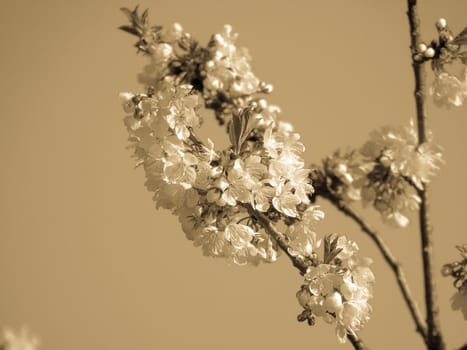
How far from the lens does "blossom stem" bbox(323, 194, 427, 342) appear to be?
3.61 ft

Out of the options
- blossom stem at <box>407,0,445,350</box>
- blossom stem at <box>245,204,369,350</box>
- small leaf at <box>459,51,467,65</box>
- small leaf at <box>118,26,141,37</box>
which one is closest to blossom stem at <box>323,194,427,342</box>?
blossom stem at <box>407,0,445,350</box>

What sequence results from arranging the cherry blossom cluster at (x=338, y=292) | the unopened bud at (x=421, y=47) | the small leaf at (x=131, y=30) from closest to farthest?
1. the cherry blossom cluster at (x=338, y=292)
2. the unopened bud at (x=421, y=47)
3. the small leaf at (x=131, y=30)

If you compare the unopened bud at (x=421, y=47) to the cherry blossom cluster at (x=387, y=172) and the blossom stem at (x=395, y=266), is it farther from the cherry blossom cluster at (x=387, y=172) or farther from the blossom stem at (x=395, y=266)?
the blossom stem at (x=395, y=266)

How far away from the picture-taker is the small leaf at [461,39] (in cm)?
123

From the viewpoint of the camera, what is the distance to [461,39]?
48.8 inches

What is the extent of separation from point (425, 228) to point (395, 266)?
0.36 ft

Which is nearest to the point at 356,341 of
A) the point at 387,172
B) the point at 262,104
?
the point at 387,172

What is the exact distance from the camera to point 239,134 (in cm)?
105

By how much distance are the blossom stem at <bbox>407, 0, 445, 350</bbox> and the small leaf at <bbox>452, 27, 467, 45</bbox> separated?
103mm

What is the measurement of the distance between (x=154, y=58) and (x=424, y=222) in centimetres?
81

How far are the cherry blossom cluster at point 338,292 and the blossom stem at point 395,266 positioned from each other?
0.10 metres

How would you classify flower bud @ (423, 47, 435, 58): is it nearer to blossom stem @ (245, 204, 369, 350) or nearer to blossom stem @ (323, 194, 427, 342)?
blossom stem @ (323, 194, 427, 342)

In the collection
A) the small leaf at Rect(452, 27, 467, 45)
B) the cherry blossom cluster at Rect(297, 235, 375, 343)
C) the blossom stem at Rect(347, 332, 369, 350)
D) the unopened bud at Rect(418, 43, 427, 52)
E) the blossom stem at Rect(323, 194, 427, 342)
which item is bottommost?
the blossom stem at Rect(347, 332, 369, 350)

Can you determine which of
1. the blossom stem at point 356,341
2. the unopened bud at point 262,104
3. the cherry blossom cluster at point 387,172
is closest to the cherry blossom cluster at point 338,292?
the blossom stem at point 356,341
